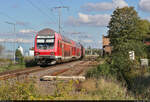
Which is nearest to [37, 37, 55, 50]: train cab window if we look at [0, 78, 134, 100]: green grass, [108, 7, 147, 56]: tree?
[0, 78, 134, 100]: green grass

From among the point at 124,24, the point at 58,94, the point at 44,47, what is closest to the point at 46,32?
the point at 44,47

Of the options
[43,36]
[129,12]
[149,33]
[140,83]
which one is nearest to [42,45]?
[43,36]

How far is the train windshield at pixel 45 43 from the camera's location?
78.3ft

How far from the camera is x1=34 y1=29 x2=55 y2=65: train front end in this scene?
23.6 m

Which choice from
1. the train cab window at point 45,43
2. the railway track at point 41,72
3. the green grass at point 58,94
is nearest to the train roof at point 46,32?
the train cab window at point 45,43

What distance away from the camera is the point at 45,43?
78.7 ft

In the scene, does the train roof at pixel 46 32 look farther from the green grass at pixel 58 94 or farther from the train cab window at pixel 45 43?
the green grass at pixel 58 94

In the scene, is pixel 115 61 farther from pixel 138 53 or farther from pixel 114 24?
pixel 114 24

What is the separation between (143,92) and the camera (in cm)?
851

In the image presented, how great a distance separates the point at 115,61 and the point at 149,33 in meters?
63.2

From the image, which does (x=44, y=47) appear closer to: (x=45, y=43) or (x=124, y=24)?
(x=45, y=43)

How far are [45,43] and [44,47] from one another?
1.47 feet

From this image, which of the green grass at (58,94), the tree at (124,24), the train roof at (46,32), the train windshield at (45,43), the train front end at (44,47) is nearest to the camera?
the green grass at (58,94)

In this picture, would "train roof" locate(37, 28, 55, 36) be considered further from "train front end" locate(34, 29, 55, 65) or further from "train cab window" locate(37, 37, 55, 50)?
"train cab window" locate(37, 37, 55, 50)
